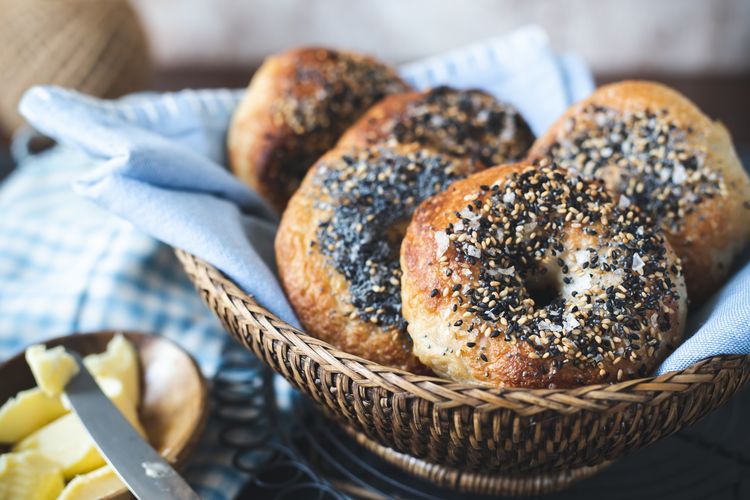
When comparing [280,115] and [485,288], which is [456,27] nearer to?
[280,115]

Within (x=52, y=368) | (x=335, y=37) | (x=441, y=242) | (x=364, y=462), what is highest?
(x=441, y=242)

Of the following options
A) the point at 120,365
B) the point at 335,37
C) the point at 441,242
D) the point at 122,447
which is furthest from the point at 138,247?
the point at 335,37

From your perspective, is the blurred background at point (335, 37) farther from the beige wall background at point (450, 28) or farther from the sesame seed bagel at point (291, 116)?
the sesame seed bagel at point (291, 116)

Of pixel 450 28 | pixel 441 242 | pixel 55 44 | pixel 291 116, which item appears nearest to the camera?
pixel 441 242

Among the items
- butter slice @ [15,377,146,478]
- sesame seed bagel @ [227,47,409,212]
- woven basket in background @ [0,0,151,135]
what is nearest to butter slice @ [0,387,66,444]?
butter slice @ [15,377,146,478]

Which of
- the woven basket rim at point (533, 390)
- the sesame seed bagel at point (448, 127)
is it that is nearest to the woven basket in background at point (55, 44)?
the sesame seed bagel at point (448, 127)

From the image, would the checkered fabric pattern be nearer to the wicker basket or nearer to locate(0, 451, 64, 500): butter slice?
locate(0, 451, 64, 500): butter slice

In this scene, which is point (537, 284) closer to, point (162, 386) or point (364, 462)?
point (364, 462)

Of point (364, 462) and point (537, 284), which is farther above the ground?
point (537, 284)
